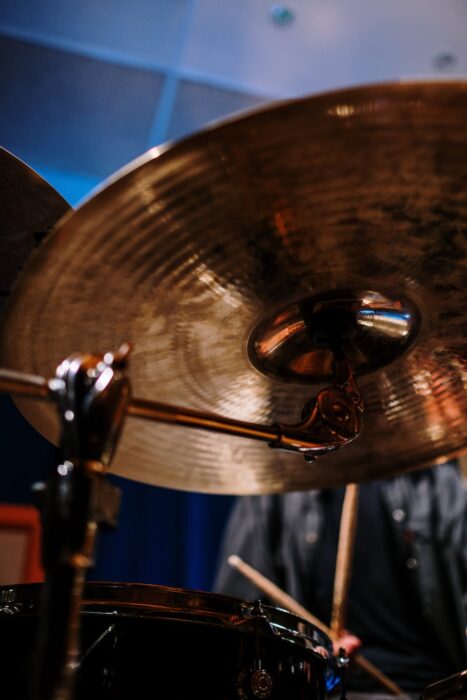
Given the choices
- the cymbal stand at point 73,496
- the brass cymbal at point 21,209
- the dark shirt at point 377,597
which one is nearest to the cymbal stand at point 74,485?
the cymbal stand at point 73,496

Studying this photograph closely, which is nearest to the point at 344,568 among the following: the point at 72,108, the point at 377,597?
the point at 377,597

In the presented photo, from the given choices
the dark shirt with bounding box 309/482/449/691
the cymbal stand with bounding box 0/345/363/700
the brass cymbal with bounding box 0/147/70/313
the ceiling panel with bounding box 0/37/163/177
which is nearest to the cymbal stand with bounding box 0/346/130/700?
the cymbal stand with bounding box 0/345/363/700

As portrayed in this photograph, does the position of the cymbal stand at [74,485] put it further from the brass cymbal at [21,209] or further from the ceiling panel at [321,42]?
the ceiling panel at [321,42]

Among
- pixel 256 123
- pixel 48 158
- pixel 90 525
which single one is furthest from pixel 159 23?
pixel 90 525

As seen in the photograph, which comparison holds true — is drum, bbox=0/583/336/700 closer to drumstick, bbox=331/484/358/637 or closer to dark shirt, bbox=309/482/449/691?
drumstick, bbox=331/484/358/637

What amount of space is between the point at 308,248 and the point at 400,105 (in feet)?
0.61

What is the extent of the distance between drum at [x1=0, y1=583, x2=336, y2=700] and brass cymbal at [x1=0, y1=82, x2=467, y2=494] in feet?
0.82

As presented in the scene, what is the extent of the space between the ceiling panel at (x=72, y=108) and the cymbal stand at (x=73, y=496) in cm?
166

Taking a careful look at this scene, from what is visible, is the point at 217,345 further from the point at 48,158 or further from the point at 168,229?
the point at 48,158

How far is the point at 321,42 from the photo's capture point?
2.29 m

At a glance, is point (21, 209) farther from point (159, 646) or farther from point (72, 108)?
point (72, 108)

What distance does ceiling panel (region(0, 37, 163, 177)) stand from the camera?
6.59 feet

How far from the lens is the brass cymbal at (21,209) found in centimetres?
88

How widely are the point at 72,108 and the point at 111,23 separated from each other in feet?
0.96
